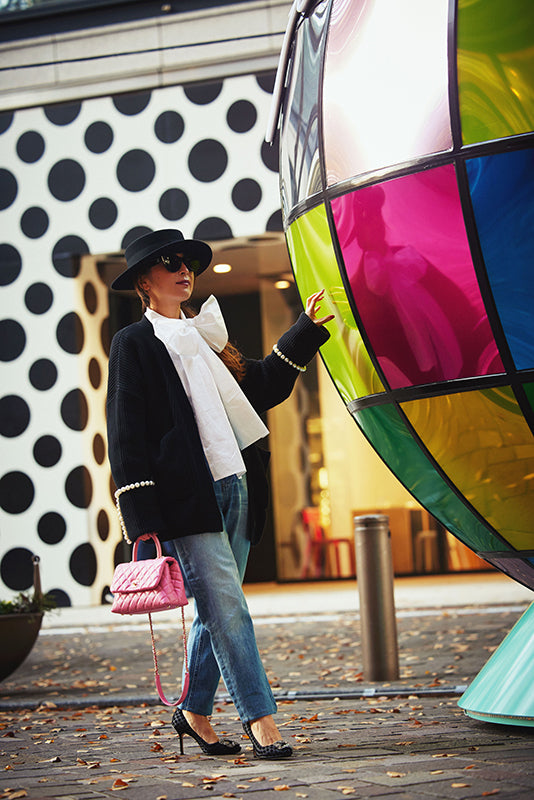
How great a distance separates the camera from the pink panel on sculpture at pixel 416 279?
324 centimetres

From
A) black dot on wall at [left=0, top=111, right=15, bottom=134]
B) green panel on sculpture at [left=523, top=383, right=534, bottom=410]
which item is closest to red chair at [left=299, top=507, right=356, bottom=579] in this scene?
black dot on wall at [left=0, top=111, right=15, bottom=134]

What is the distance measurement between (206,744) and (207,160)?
29.0 ft

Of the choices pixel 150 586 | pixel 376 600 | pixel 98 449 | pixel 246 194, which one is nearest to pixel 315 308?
pixel 150 586

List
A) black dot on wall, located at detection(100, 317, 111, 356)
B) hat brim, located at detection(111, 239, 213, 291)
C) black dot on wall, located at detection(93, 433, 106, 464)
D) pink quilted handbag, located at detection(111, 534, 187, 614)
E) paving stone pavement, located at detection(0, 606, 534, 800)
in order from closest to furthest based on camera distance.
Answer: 1. paving stone pavement, located at detection(0, 606, 534, 800)
2. pink quilted handbag, located at detection(111, 534, 187, 614)
3. hat brim, located at detection(111, 239, 213, 291)
4. black dot on wall, located at detection(93, 433, 106, 464)
5. black dot on wall, located at detection(100, 317, 111, 356)

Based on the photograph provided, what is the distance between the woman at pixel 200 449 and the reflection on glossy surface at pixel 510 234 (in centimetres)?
74

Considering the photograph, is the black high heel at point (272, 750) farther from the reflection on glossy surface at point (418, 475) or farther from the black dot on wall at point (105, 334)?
the black dot on wall at point (105, 334)

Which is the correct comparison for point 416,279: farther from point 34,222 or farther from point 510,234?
point 34,222

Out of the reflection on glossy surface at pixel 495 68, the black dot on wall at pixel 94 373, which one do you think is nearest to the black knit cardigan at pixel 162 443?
the reflection on glossy surface at pixel 495 68

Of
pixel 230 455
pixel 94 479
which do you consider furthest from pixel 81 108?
pixel 230 455

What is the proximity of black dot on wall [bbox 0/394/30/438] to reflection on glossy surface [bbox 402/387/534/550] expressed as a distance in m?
9.05

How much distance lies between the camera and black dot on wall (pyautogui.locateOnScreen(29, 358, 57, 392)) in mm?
11945

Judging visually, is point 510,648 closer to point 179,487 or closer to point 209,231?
point 179,487

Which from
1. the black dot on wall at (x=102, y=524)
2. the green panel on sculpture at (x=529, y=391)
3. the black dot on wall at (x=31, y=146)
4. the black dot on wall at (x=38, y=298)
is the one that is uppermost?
the black dot on wall at (x=31, y=146)

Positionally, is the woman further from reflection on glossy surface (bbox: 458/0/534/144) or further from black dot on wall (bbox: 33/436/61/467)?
black dot on wall (bbox: 33/436/61/467)
